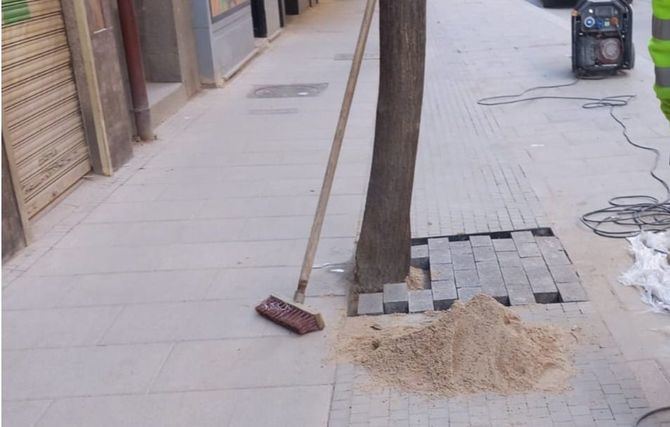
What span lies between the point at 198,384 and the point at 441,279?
5.59 ft

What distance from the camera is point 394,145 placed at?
184 inches

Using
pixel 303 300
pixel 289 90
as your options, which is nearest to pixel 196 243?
pixel 303 300

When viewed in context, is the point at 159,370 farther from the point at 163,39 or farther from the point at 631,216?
the point at 163,39

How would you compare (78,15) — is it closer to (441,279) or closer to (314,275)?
(314,275)

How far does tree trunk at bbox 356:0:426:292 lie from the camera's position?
4.47 meters

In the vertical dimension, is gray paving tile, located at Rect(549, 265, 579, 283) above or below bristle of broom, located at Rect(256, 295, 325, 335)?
below

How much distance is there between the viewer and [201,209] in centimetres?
654

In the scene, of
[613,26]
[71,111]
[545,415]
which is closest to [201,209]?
[71,111]

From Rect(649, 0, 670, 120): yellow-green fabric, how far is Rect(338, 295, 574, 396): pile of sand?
4.94 ft

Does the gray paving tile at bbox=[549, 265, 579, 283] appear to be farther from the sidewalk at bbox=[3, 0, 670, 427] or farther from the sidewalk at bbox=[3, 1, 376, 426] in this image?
the sidewalk at bbox=[3, 1, 376, 426]

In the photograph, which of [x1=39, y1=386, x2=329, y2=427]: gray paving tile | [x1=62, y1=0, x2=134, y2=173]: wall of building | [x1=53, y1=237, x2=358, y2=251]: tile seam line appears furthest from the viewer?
[x1=62, y1=0, x2=134, y2=173]: wall of building

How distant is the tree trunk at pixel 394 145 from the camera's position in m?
4.47

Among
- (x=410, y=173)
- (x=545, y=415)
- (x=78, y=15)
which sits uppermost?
(x=78, y=15)

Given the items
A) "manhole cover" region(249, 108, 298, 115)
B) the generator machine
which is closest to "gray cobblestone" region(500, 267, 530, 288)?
"manhole cover" region(249, 108, 298, 115)
